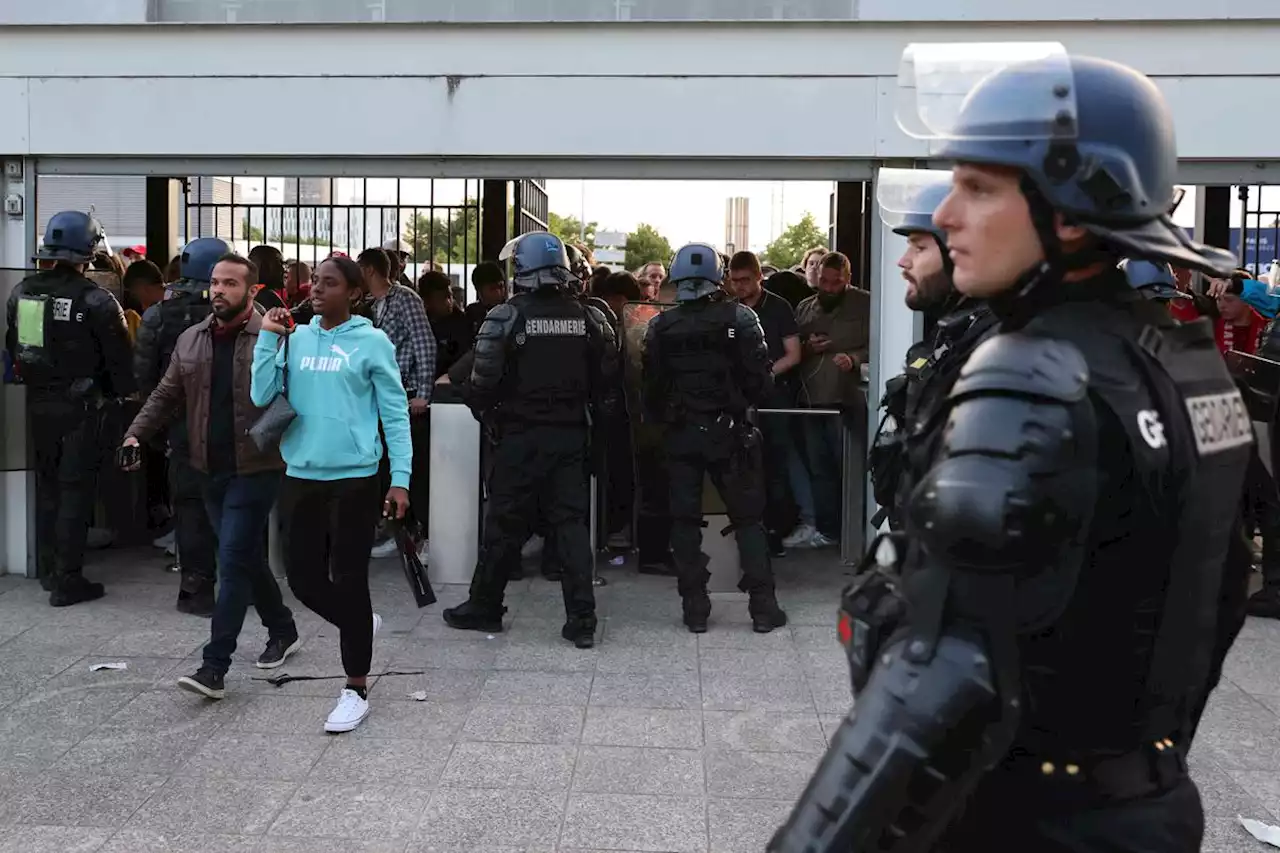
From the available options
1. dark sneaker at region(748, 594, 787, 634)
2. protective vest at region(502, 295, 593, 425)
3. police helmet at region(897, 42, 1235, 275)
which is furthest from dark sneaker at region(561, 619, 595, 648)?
police helmet at region(897, 42, 1235, 275)

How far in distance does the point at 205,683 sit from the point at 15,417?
3.31 meters

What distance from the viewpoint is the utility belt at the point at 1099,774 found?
1.77 m

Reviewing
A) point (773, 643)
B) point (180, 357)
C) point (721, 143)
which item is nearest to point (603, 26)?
point (721, 143)

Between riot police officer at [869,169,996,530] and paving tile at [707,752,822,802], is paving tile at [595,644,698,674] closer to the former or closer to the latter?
paving tile at [707,752,822,802]

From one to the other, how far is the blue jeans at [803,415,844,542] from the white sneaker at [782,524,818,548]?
344 millimetres

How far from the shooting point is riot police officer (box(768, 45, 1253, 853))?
5.03ft

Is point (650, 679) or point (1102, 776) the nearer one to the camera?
point (1102, 776)

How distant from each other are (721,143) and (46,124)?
4.02 metres

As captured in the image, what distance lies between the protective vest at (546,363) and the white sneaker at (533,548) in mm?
2376

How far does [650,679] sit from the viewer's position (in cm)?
625

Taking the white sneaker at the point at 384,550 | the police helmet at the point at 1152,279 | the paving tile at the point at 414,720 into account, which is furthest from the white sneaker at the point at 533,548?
the police helmet at the point at 1152,279

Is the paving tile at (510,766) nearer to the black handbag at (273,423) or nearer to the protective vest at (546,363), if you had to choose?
the black handbag at (273,423)

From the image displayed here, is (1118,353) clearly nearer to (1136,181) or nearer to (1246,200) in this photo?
(1136,181)

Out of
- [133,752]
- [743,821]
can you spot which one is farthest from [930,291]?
[133,752]
